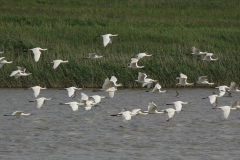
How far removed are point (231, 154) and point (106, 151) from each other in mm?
2466

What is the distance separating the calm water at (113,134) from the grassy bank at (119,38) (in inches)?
108

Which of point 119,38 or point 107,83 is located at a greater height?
point 107,83

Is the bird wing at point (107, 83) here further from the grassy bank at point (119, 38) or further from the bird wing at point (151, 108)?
the grassy bank at point (119, 38)

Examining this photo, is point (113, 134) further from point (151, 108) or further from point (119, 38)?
point (119, 38)

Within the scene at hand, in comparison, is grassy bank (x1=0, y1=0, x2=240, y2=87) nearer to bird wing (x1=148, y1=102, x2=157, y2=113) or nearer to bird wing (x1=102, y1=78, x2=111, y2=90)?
bird wing (x1=102, y1=78, x2=111, y2=90)

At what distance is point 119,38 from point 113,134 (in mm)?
15421

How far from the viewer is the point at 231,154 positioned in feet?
32.7

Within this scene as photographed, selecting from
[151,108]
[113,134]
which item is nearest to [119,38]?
[151,108]

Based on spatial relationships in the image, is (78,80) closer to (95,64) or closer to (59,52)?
(95,64)

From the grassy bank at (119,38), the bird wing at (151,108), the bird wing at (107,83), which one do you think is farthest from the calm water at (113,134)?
the grassy bank at (119,38)

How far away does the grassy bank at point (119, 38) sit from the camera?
20.0 meters

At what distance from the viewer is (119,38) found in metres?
26.9

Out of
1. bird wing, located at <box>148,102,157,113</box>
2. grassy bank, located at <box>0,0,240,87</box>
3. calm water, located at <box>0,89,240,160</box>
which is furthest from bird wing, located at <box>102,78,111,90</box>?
grassy bank, located at <box>0,0,240,87</box>

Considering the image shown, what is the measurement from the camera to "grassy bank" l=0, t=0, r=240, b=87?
2000 cm
